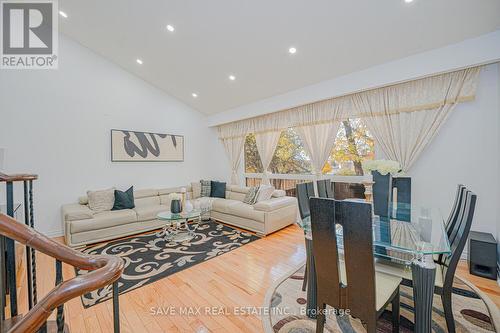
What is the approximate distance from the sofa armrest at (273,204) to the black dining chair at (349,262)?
2.46 meters

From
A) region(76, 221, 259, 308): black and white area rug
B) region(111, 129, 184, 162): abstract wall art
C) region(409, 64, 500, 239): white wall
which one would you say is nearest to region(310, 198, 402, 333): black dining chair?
region(76, 221, 259, 308): black and white area rug

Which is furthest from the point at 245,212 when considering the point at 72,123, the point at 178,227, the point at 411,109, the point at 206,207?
the point at 72,123

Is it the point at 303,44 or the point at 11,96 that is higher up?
the point at 303,44

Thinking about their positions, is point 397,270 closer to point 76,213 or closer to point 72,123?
point 76,213

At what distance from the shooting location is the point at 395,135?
10.8 feet

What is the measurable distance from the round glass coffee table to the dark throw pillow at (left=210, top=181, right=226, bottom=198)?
1.18 metres

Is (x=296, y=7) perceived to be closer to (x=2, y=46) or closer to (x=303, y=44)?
(x=303, y=44)

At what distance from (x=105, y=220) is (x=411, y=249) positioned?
13.8ft

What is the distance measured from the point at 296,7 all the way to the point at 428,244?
281 cm

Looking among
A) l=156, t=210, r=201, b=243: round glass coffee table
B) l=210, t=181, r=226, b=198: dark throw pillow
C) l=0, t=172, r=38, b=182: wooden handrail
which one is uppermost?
l=0, t=172, r=38, b=182: wooden handrail

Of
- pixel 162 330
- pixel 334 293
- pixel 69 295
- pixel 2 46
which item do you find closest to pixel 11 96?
pixel 2 46

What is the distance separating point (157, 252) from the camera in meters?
3.27

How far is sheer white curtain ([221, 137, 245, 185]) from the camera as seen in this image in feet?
19.4

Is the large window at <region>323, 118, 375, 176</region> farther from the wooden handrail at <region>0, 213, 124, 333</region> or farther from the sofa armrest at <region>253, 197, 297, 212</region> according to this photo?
the wooden handrail at <region>0, 213, 124, 333</region>
